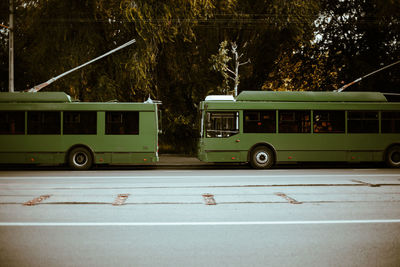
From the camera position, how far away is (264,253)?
512cm

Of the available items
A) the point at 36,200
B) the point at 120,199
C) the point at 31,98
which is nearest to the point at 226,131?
the point at 31,98

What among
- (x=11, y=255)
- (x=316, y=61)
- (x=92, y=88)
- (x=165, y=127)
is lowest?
(x=11, y=255)

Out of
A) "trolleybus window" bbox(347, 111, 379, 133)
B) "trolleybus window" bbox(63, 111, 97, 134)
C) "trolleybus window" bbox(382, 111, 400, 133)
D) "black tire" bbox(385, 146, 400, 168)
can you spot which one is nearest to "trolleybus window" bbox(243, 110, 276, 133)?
"trolleybus window" bbox(347, 111, 379, 133)

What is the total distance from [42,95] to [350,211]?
13043 mm

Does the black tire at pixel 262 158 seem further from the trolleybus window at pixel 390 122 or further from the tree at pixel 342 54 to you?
the tree at pixel 342 54

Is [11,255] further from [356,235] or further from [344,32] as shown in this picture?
[344,32]

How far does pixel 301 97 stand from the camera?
1769 cm

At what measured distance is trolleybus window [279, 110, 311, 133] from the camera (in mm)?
17453

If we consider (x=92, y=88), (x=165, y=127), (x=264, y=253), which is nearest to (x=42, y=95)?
(x=92, y=88)

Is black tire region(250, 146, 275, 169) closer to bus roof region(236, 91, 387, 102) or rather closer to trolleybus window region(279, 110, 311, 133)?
trolleybus window region(279, 110, 311, 133)

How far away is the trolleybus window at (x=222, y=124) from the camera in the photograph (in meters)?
17.2

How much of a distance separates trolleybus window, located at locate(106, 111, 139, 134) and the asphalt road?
19.1 ft

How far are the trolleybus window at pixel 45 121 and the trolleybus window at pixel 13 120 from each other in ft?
0.97

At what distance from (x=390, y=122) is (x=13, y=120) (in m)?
15.1
